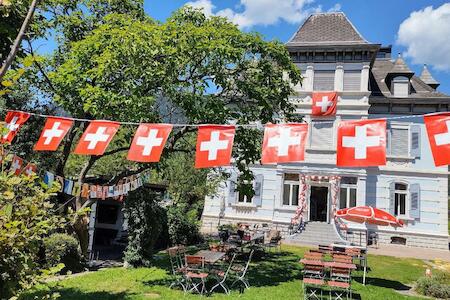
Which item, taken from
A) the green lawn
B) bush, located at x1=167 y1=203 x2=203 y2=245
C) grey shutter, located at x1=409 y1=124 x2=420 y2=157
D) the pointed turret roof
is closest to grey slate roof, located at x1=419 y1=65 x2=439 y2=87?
the pointed turret roof

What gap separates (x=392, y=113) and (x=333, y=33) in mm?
6627

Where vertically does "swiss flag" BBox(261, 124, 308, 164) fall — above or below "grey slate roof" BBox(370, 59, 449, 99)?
below

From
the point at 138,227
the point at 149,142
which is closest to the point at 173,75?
the point at 149,142

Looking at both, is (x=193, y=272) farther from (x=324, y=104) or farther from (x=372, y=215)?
(x=324, y=104)

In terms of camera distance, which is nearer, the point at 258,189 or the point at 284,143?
the point at 284,143

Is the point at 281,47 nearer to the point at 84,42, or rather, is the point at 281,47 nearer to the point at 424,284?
the point at 84,42

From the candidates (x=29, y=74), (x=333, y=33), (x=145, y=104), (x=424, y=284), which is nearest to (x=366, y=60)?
(x=333, y=33)

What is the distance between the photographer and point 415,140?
23453mm

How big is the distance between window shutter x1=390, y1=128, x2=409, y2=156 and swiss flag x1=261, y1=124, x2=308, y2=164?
18223mm

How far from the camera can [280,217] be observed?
2381cm

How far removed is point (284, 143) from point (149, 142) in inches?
122

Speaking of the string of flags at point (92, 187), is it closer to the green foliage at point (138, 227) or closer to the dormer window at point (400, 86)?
the green foliage at point (138, 227)

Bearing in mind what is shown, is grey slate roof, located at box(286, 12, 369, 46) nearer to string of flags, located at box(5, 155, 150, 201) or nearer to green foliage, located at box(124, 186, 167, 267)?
string of flags, located at box(5, 155, 150, 201)

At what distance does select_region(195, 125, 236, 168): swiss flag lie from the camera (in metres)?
8.16
